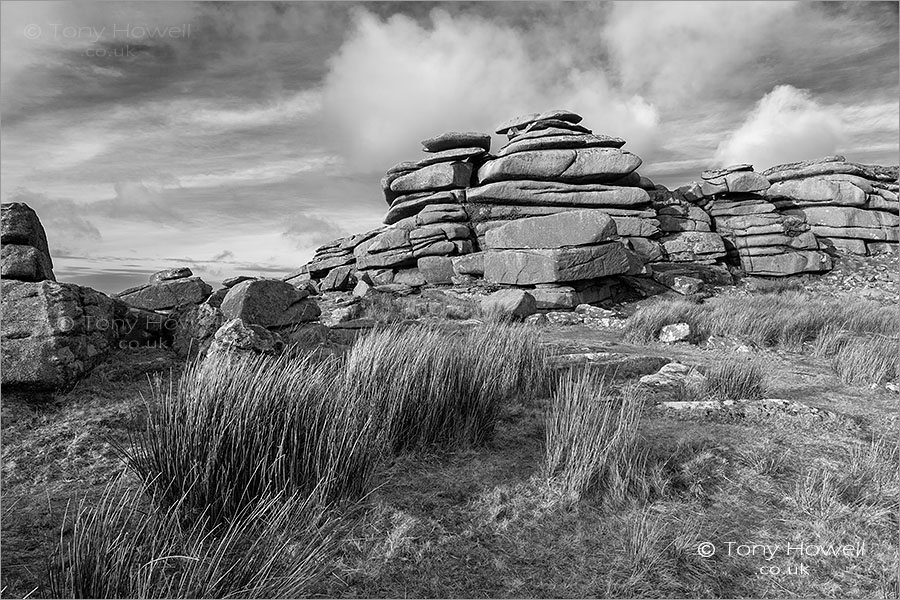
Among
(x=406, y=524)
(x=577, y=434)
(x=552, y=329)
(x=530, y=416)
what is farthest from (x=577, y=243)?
(x=406, y=524)

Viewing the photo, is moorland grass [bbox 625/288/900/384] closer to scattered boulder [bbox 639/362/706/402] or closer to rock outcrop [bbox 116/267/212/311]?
scattered boulder [bbox 639/362/706/402]

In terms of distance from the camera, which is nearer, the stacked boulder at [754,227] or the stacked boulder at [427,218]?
the stacked boulder at [427,218]

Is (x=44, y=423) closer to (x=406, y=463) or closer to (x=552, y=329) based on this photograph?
(x=406, y=463)

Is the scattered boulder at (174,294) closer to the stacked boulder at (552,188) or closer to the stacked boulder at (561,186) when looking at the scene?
the stacked boulder at (552,188)

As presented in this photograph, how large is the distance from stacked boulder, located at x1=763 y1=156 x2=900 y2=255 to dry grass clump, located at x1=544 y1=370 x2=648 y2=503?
2738 centimetres

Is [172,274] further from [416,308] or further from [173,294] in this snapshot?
[416,308]

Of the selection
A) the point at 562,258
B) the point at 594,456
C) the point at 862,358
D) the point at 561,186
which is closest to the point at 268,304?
the point at 594,456

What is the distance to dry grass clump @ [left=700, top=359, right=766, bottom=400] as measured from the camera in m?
6.92

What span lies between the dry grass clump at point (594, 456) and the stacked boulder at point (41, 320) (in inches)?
185

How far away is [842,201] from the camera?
27406 mm

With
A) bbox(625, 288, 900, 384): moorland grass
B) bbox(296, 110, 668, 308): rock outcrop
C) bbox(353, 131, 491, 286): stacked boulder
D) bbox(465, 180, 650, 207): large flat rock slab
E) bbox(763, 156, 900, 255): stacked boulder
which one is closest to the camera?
bbox(625, 288, 900, 384): moorland grass

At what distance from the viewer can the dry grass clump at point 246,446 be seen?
10.5 feet

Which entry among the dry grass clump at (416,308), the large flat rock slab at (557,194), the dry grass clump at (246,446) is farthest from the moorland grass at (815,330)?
the large flat rock slab at (557,194)

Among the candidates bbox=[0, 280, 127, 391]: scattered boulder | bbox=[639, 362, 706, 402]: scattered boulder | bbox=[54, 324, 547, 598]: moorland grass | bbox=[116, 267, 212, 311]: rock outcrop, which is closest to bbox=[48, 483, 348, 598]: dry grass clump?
bbox=[54, 324, 547, 598]: moorland grass
